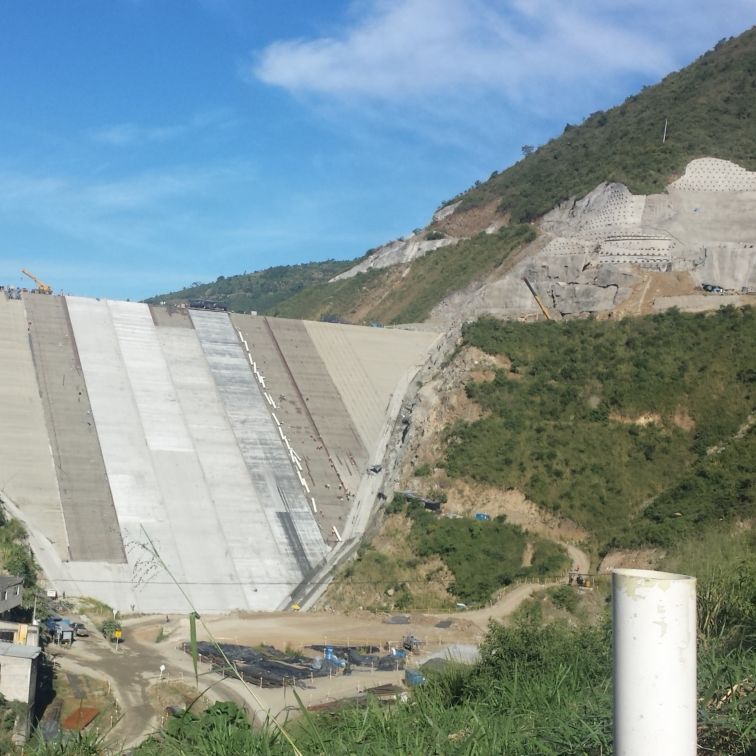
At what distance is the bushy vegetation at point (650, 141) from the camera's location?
206 ft

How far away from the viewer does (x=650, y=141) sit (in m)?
69.1

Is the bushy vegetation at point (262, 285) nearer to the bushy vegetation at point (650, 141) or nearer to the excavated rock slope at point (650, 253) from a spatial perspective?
the bushy vegetation at point (650, 141)

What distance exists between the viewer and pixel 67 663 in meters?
29.0

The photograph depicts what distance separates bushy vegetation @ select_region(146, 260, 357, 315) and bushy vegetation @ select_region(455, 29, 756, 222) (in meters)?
57.5

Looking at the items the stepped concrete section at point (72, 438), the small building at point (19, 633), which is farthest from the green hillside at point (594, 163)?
the small building at point (19, 633)

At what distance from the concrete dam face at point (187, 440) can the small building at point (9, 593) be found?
641 centimetres

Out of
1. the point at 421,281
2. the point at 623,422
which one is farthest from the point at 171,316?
the point at 421,281

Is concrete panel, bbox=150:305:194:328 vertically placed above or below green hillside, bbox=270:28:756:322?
below

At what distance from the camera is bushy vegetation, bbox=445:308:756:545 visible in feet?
128

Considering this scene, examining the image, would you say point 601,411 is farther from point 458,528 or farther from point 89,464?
point 89,464

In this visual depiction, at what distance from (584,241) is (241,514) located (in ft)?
81.3

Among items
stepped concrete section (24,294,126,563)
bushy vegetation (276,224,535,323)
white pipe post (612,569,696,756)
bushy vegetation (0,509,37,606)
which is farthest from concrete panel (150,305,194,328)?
white pipe post (612,569,696,756)

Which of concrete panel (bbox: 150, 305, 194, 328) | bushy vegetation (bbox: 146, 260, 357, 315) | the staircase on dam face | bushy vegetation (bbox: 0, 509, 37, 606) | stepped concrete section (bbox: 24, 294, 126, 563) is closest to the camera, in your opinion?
bushy vegetation (bbox: 0, 509, 37, 606)

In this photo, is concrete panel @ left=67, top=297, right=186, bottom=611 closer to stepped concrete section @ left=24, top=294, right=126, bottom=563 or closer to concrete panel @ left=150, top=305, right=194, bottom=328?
stepped concrete section @ left=24, top=294, right=126, bottom=563
